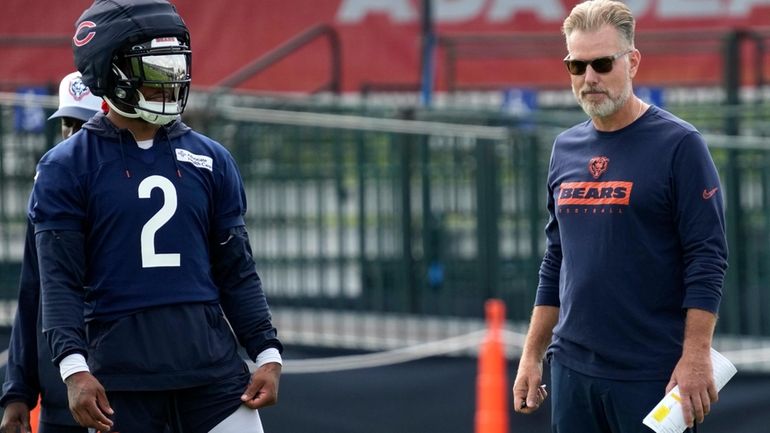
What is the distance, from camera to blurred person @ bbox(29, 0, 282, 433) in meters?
4.09

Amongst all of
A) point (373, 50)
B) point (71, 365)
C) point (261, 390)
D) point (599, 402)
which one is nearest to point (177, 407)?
point (261, 390)

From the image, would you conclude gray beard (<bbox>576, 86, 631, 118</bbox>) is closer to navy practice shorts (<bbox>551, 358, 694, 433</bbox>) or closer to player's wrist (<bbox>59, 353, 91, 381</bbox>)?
navy practice shorts (<bbox>551, 358, 694, 433</bbox>)

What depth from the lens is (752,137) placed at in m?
10.2

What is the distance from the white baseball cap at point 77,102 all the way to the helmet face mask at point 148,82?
2.49ft

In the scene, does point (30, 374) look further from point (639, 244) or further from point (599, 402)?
point (639, 244)

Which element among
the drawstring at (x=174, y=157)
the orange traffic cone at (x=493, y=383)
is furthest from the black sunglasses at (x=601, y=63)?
the orange traffic cone at (x=493, y=383)

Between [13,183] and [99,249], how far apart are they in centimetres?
443

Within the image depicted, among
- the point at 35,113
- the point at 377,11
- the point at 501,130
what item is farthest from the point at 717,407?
the point at 377,11

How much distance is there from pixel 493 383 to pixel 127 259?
385 centimetres

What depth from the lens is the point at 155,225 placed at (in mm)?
4125

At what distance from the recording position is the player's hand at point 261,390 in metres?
4.24

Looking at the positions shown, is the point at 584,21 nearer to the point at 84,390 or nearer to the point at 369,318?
the point at 84,390

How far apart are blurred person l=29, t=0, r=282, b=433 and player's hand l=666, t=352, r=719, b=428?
1183 millimetres

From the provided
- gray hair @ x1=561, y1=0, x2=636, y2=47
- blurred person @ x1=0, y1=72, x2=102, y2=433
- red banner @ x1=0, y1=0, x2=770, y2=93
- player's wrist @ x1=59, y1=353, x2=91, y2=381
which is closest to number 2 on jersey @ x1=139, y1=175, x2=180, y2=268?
player's wrist @ x1=59, y1=353, x2=91, y2=381
